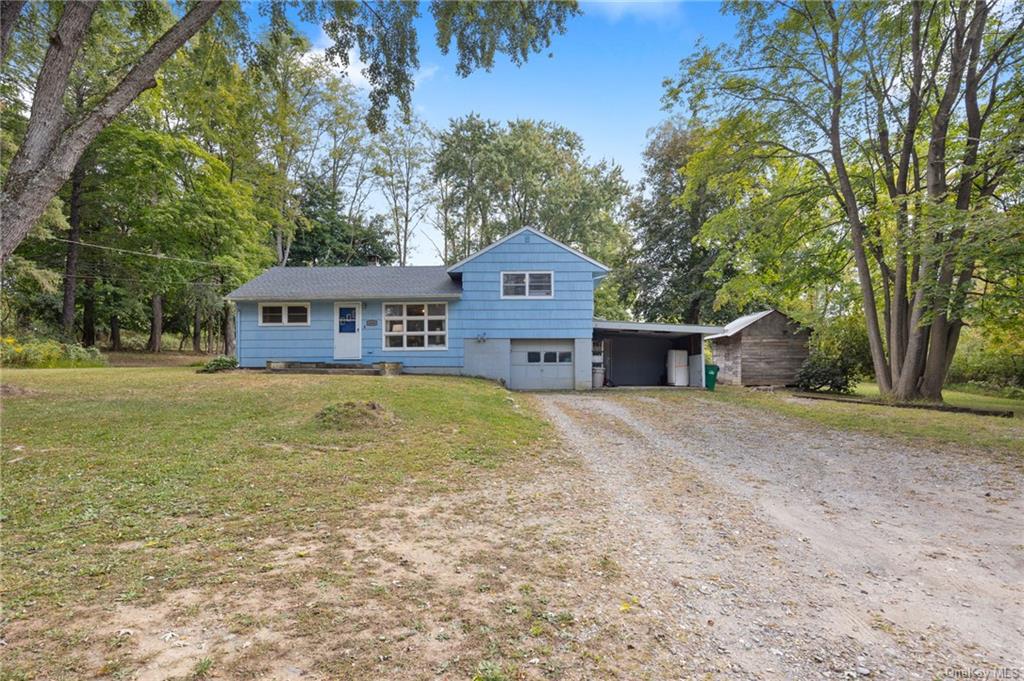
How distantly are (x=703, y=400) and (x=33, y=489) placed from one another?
14140 millimetres

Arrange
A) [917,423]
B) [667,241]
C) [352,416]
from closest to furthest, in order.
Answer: [352,416] < [917,423] < [667,241]

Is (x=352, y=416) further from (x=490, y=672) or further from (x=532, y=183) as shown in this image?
(x=532, y=183)

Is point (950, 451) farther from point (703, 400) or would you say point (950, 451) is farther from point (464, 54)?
point (464, 54)

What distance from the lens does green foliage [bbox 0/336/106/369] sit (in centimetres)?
1656

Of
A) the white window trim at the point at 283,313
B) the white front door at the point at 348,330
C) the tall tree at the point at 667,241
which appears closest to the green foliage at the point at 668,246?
the tall tree at the point at 667,241

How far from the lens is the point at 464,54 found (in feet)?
31.1

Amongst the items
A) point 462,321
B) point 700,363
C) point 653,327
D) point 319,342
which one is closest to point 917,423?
point 653,327

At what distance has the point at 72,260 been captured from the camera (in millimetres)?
21281

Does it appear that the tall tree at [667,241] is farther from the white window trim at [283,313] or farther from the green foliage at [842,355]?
the white window trim at [283,313]

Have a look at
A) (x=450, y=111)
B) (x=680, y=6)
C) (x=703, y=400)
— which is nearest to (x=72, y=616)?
(x=680, y=6)

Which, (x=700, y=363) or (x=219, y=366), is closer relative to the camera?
(x=219, y=366)

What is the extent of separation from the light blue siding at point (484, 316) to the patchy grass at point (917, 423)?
6414 mm

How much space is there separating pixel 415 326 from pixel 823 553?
47.5 feet

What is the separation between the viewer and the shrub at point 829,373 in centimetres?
1834
